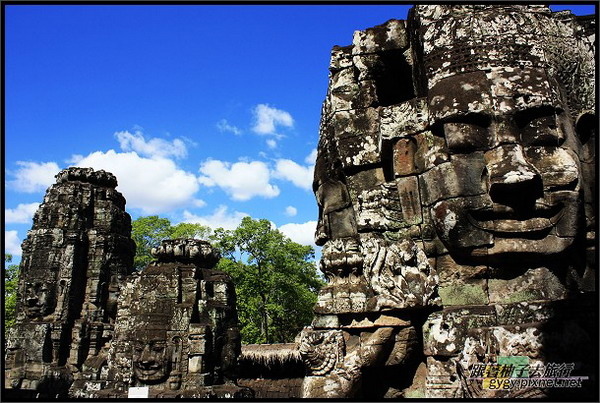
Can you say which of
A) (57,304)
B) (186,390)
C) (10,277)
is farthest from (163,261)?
(10,277)

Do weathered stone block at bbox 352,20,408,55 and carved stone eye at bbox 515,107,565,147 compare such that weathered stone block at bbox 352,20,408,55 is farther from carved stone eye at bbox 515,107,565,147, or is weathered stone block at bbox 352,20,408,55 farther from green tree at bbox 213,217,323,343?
green tree at bbox 213,217,323,343

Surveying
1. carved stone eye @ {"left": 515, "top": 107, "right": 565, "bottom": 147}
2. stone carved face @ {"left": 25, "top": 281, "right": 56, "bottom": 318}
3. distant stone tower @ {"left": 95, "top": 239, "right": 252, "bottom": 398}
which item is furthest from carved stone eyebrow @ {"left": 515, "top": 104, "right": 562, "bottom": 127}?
stone carved face @ {"left": 25, "top": 281, "right": 56, "bottom": 318}

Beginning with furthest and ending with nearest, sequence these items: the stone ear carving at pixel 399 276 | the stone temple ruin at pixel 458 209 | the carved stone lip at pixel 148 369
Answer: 1. the carved stone lip at pixel 148 369
2. the stone ear carving at pixel 399 276
3. the stone temple ruin at pixel 458 209

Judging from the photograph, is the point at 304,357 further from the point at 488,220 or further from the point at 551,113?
the point at 551,113

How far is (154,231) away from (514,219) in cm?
3171

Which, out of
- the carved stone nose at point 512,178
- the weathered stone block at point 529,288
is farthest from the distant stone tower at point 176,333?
the carved stone nose at point 512,178

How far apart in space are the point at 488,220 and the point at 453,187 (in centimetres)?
35

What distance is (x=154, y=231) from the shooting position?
108ft

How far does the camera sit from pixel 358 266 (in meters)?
4.12

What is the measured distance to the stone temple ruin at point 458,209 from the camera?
3244 millimetres

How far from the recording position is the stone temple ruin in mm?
3244

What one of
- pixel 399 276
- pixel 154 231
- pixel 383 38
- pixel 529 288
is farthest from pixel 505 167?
pixel 154 231

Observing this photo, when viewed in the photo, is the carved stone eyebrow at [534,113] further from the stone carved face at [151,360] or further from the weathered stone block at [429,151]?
the stone carved face at [151,360]

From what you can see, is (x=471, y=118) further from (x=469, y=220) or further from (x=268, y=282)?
(x=268, y=282)
